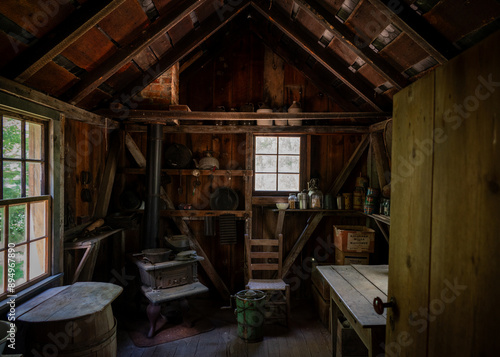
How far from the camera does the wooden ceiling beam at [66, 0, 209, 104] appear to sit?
3.08 meters

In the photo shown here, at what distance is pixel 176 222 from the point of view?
506cm

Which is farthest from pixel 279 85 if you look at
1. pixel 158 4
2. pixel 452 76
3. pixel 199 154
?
pixel 452 76

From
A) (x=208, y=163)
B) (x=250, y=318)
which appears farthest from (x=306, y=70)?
(x=250, y=318)

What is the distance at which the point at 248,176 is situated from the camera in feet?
16.4

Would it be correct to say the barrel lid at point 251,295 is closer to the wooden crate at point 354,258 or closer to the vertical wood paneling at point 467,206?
the wooden crate at point 354,258

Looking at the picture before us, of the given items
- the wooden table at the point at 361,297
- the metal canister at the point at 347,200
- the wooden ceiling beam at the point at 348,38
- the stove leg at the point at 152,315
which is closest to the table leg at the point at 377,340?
the wooden table at the point at 361,297

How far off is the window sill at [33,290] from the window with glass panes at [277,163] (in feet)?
10.2

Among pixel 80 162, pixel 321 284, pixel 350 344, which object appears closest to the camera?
pixel 350 344

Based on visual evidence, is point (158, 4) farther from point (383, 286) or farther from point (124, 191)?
point (383, 286)

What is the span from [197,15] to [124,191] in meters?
2.88

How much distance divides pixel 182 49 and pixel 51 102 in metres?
1.66

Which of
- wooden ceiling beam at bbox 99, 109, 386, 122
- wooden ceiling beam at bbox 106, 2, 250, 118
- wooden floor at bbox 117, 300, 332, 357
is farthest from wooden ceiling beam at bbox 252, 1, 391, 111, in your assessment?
wooden floor at bbox 117, 300, 332, 357

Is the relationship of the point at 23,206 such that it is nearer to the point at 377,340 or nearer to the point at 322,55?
the point at 377,340

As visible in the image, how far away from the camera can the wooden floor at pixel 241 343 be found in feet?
11.9
